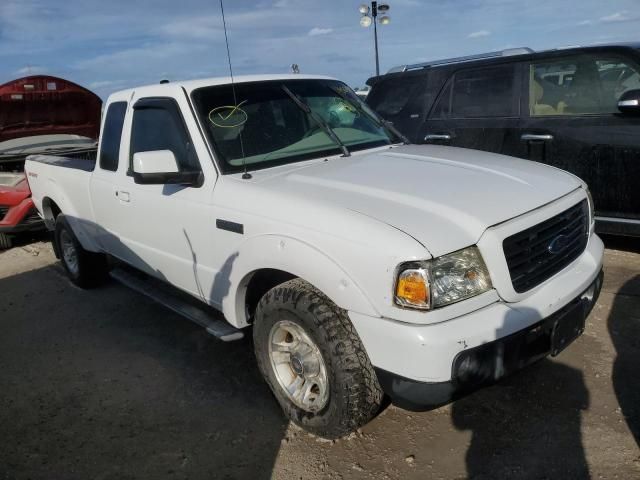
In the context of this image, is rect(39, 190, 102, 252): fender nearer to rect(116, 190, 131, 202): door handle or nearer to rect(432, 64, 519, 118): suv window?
rect(116, 190, 131, 202): door handle

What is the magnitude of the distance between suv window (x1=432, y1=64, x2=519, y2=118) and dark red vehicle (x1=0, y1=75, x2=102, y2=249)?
4.65m

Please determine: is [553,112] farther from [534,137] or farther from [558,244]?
[558,244]

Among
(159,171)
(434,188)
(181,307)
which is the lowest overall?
(181,307)

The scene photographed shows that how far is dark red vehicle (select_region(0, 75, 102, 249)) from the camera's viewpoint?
6.97 meters

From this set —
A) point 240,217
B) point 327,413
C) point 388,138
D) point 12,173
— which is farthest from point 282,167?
point 12,173

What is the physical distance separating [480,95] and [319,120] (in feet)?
8.64

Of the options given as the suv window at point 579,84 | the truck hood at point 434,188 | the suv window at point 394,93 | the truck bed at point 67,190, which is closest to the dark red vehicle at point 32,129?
the truck bed at point 67,190

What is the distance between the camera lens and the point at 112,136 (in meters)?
4.29

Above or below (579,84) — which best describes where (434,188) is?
below

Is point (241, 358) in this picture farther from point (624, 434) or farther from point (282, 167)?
point (624, 434)

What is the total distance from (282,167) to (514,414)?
1.92m

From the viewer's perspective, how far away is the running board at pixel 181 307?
321cm

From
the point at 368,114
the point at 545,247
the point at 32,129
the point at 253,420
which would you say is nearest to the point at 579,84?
the point at 368,114

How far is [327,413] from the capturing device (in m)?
2.71
